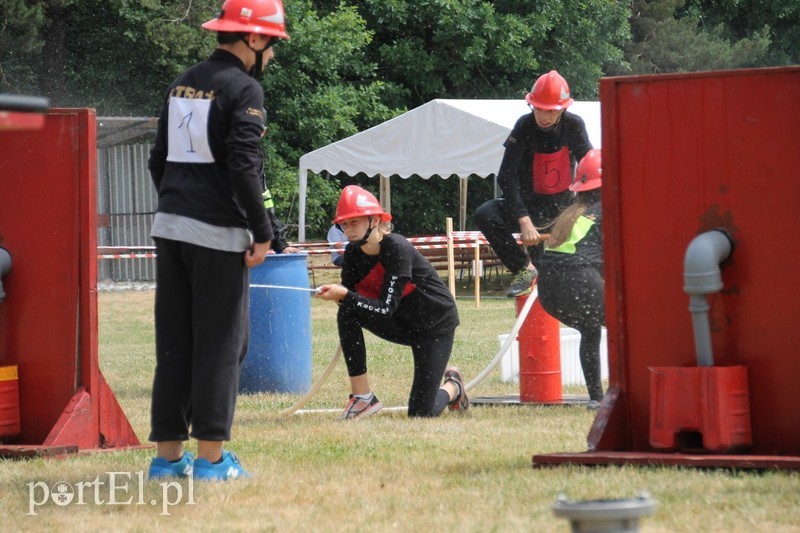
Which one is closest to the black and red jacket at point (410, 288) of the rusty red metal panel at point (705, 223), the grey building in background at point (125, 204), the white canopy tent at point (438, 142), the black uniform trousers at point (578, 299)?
the black uniform trousers at point (578, 299)

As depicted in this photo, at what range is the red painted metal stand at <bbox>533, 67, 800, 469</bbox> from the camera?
16.7ft

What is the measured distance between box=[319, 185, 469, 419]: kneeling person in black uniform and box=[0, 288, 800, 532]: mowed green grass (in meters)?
0.24

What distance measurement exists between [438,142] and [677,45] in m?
19.1

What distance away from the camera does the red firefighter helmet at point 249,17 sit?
5.28 metres

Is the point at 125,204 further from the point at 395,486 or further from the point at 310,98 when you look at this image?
the point at 395,486

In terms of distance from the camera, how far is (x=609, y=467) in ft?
17.0

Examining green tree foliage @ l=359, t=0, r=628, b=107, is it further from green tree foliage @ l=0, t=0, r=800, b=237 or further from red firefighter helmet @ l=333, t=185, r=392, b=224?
red firefighter helmet @ l=333, t=185, r=392, b=224

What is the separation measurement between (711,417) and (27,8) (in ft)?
82.1

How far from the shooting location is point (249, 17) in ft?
17.4

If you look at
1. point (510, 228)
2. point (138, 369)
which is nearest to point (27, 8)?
point (138, 369)

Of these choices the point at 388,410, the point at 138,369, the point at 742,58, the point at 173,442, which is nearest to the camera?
the point at 173,442

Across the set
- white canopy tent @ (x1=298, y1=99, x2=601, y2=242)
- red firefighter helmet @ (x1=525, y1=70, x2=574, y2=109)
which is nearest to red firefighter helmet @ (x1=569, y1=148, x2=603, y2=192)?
red firefighter helmet @ (x1=525, y1=70, x2=574, y2=109)

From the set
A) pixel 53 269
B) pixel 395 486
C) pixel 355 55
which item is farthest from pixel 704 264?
pixel 355 55

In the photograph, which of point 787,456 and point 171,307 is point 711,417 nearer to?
point 787,456
